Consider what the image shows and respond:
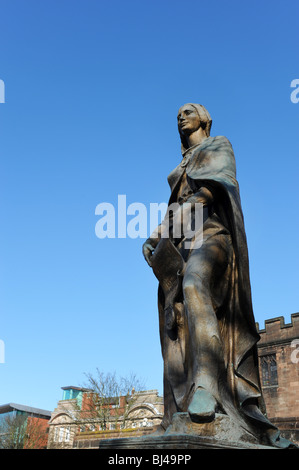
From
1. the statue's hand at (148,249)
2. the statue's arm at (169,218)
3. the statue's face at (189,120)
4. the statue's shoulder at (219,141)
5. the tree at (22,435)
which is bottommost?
the tree at (22,435)

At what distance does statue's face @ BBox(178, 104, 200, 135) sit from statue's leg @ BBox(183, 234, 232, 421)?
1.43 metres

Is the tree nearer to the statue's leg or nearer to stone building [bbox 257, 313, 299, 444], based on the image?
stone building [bbox 257, 313, 299, 444]

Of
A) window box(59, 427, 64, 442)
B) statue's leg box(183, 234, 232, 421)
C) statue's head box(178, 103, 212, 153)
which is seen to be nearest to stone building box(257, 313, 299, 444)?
window box(59, 427, 64, 442)

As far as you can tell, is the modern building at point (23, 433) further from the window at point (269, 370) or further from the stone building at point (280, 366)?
the stone building at point (280, 366)

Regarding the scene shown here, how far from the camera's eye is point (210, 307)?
12.4 feet

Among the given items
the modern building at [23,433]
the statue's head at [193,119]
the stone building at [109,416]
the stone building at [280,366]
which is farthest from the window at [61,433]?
the statue's head at [193,119]

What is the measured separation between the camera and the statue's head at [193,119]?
198 inches

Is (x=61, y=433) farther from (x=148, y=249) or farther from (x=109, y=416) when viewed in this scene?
(x=148, y=249)

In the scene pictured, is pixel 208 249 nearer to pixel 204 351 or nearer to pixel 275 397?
pixel 204 351

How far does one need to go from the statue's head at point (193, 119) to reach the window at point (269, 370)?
3428 centimetres

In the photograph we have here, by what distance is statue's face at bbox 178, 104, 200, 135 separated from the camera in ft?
16.5

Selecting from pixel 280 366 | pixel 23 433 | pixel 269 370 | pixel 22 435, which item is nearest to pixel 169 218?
pixel 280 366

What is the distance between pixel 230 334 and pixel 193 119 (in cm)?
230

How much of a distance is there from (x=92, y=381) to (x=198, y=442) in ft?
144
